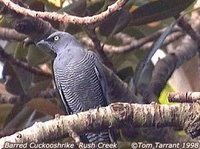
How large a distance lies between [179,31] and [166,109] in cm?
129

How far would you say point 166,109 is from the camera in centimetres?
148

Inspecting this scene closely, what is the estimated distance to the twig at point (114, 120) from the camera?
1406 mm

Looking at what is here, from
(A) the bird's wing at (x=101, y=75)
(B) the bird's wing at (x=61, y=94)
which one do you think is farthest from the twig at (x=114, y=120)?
(B) the bird's wing at (x=61, y=94)

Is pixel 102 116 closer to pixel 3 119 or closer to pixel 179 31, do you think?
pixel 3 119

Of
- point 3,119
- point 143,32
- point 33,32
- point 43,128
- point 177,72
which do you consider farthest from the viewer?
point 177,72

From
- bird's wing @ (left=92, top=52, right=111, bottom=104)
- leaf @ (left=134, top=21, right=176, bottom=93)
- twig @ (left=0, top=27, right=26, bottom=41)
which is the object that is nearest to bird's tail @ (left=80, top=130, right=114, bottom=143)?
bird's wing @ (left=92, top=52, right=111, bottom=104)

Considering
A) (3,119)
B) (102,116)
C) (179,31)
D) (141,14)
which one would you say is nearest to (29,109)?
(3,119)

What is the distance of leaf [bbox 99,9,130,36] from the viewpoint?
2.11m

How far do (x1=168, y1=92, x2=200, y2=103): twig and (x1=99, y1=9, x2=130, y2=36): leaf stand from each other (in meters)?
0.63

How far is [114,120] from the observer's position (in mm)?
1448

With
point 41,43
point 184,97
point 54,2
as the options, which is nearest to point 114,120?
point 184,97

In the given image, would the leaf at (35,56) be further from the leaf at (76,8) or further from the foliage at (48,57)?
the leaf at (76,8)

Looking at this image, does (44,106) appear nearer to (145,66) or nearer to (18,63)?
(18,63)

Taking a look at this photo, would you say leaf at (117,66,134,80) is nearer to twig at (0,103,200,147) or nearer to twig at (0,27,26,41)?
twig at (0,27,26,41)
